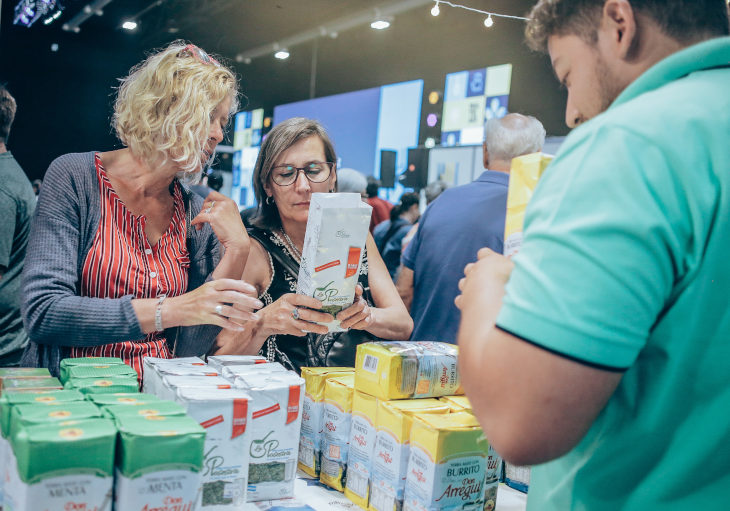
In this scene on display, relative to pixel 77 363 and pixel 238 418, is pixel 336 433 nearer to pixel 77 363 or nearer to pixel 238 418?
pixel 238 418

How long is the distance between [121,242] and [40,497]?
35.5 inches

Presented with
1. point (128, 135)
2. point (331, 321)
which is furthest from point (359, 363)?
point (128, 135)

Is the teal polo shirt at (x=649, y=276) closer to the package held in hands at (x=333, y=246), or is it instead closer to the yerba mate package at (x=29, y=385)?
the package held in hands at (x=333, y=246)

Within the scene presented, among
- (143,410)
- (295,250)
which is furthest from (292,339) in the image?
(143,410)

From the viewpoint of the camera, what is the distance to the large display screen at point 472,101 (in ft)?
23.6

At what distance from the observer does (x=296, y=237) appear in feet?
6.71

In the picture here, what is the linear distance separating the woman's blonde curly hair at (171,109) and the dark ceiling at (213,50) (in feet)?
21.3

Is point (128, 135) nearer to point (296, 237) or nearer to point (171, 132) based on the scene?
point (171, 132)

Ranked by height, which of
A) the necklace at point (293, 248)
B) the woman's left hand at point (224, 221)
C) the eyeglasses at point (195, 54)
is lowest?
the necklace at point (293, 248)

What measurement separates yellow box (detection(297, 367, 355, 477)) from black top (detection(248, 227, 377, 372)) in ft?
1.47

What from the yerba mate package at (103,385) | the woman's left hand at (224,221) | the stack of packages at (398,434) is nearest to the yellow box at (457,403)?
the stack of packages at (398,434)

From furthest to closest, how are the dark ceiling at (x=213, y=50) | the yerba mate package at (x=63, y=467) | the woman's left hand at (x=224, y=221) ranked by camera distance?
the dark ceiling at (x=213, y=50)
the woman's left hand at (x=224, y=221)
the yerba mate package at (x=63, y=467)

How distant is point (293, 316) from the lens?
1.50m

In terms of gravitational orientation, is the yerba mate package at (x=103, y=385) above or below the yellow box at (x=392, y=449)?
above
